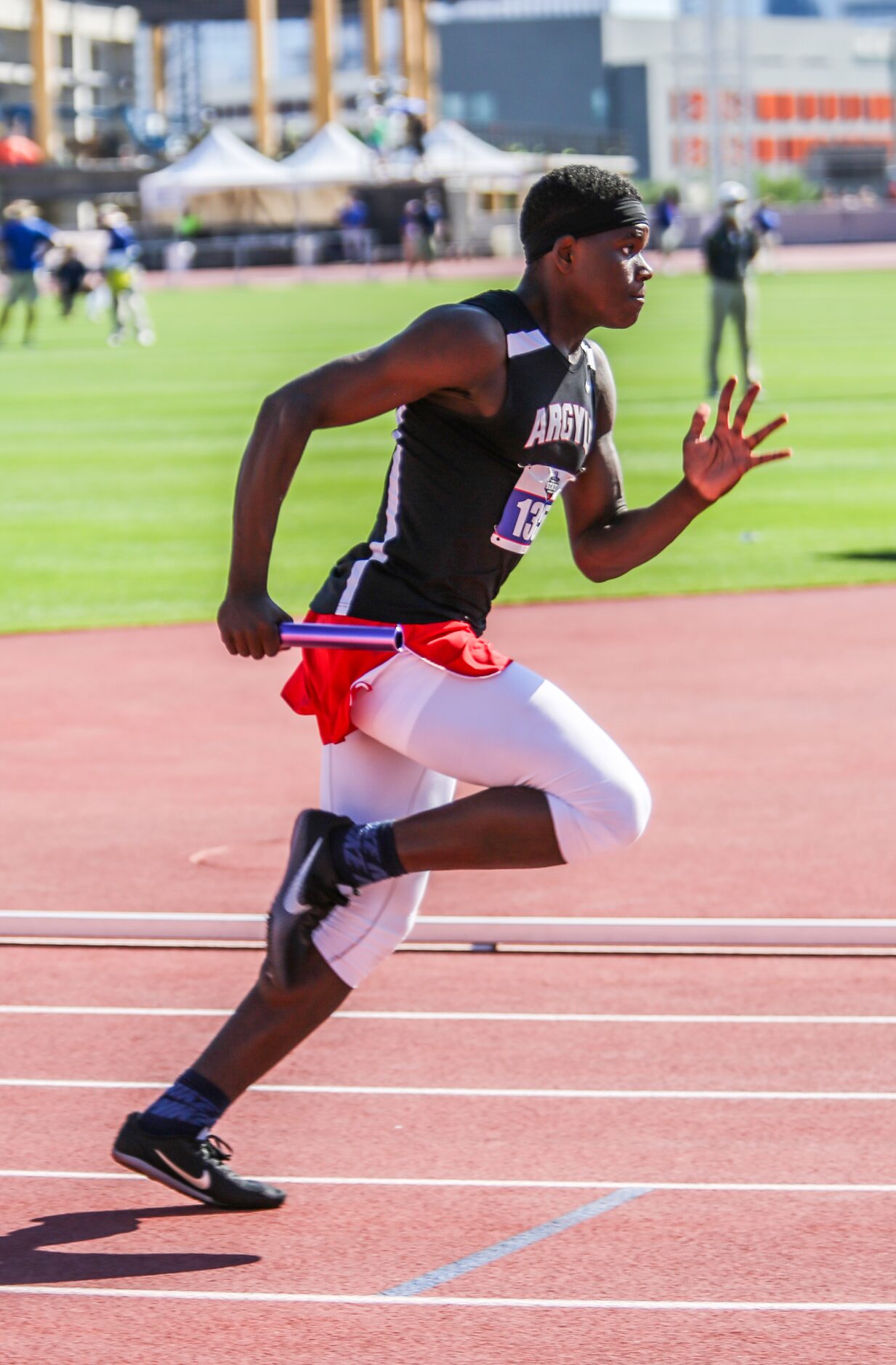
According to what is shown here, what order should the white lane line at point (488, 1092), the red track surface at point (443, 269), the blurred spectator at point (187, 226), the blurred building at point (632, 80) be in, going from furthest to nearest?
the blurred building at point (632, 80)
the blurred spectator at point (187, 226)
the red track surface at point (443, 269)
the white lane line at point (488, 1092)

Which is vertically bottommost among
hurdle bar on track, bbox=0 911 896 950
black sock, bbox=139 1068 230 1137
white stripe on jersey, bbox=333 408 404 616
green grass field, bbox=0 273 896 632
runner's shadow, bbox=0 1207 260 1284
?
runner's shadow, bbox=0 1207 260 1284

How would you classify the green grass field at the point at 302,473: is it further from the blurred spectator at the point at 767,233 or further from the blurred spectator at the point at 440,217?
the blurred spectator at the point at 440,217

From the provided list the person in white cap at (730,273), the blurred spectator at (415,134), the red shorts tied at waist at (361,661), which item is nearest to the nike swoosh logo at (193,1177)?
the red shorts tied at waist at (361,661)

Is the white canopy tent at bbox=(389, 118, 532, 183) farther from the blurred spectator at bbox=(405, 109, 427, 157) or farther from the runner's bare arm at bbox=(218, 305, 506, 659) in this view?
the runner's bare arm at bbox=(218, 305, 506, 659)

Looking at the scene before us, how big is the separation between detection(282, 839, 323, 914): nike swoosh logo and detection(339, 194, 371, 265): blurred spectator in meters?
60.9

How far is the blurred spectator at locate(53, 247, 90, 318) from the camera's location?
146 ft

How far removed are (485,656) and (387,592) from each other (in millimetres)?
243

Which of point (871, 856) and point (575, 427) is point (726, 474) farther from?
point (871, 856)

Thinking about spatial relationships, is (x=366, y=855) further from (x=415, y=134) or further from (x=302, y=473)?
(x=415, y=134)

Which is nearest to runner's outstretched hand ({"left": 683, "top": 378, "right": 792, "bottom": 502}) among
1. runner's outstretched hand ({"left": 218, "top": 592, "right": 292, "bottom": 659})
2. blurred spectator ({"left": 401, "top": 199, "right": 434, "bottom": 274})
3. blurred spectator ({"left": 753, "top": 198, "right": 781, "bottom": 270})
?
runner's outstretched hand ({"left": 218, "top": 592, "right": 292, "bottom": 659})

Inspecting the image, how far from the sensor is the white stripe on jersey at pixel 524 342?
4.24m

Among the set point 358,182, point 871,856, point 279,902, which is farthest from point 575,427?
point 358,182

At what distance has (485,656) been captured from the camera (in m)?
4.29

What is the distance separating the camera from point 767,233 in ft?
185
